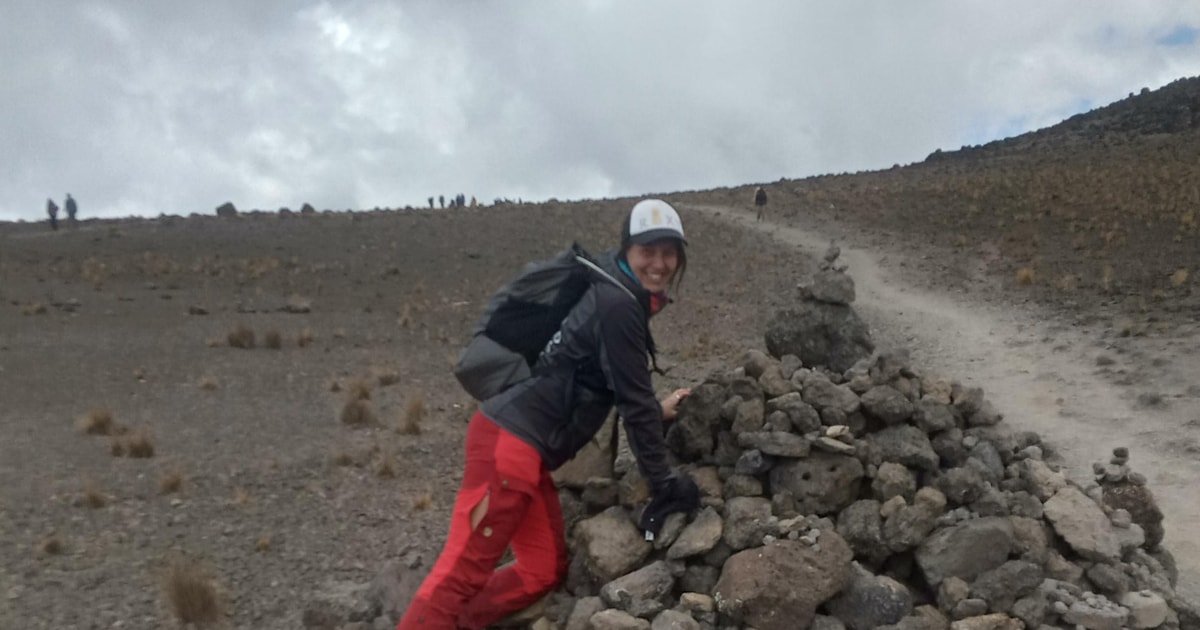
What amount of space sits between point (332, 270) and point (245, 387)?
557 inches

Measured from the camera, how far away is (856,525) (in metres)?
4.37

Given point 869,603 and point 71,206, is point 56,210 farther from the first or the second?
point 869,603

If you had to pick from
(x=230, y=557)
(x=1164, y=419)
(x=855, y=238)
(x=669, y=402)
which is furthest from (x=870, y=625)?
(x=855, y=238)

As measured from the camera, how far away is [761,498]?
4.54 m

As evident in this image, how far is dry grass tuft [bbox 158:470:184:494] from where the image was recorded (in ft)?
24.0

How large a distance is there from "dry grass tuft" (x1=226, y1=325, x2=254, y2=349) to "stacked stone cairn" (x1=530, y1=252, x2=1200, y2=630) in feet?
37.7

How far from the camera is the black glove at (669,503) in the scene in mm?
4246

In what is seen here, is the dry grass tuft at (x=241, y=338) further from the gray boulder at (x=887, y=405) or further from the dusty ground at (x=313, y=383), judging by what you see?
the gray boulder at (x=887, y=405)

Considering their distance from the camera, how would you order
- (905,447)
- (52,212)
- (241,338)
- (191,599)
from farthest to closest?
(52,212) → (241,338) → (191,599) → (905,447)

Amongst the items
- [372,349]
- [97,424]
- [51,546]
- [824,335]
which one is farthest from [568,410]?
[372,349]

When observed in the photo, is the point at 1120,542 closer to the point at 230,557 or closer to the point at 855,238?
the point at 230,557

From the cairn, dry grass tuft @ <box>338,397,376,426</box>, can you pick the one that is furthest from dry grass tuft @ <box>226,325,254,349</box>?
the cairn

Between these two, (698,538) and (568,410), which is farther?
(698,538)

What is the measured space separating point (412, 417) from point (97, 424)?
3.45 metres
